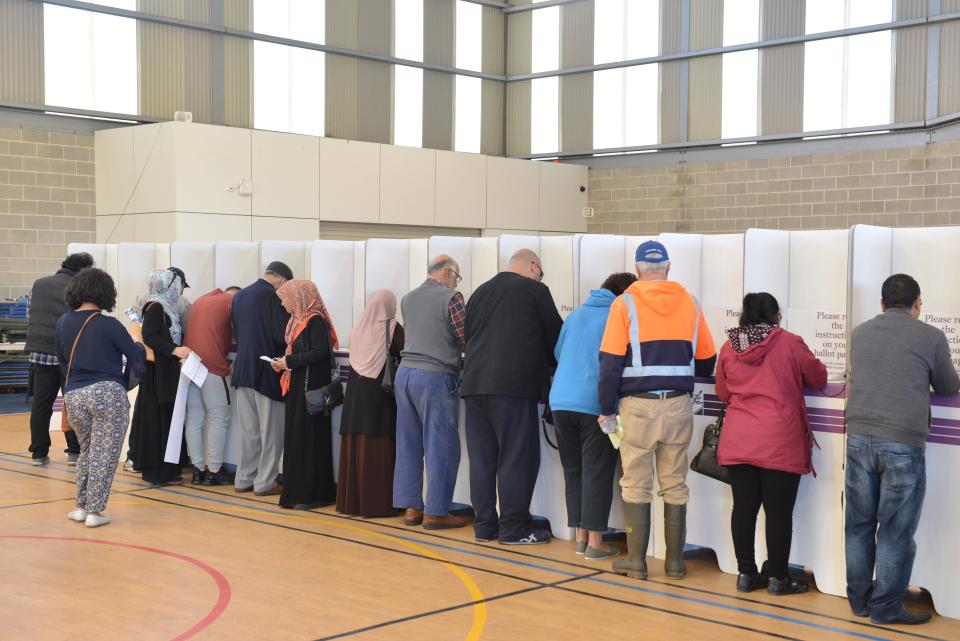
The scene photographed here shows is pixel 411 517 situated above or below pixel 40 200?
below

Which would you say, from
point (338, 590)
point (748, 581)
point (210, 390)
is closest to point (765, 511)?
point (748, 581)

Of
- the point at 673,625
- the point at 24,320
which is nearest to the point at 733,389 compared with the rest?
the point at 673,625

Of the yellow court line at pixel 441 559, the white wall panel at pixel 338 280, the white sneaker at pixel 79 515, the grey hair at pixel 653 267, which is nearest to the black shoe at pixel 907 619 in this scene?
the yellow court line at pixel 441 559

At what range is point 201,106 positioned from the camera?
49.3ft

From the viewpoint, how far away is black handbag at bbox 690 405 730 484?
4754 millimetres

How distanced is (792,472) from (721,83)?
12.5 metres

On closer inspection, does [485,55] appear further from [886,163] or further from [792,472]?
[792,472]

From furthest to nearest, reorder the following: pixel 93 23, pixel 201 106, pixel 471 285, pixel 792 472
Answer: pixel 201 106 < pixel 93 23 < pixel 471 285 < pixel 792 472

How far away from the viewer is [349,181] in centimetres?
1514

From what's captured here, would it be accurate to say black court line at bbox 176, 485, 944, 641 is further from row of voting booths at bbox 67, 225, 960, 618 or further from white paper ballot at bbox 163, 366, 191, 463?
white paper ballot at bbox 163, 366, 191, 463

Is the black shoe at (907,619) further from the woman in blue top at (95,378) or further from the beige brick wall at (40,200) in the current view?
the beige brick wall at (40,200)

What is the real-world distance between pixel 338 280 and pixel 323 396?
102 cm

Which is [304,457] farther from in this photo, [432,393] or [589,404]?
[589,404]

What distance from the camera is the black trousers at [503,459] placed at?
552cm
